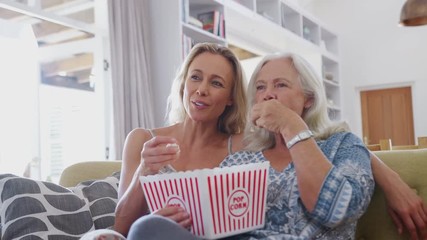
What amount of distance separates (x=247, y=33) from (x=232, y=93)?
3.79 metres

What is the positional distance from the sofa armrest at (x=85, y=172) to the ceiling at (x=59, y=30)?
141cm

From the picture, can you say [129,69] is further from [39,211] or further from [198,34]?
[39,211]

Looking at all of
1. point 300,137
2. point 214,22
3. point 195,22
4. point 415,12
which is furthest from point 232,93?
point 214,22

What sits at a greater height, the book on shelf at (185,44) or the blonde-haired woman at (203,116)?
the book on shelf at (185,44)

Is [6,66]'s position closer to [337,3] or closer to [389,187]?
[389,187]

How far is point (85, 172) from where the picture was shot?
205 centimetres

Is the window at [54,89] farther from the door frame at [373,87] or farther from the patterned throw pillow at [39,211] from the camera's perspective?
the door frame at [373,87]

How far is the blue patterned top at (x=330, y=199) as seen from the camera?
1242 mm

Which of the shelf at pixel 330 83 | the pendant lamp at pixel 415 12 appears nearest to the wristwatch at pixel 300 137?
the pendant lamp at pixel 415 12

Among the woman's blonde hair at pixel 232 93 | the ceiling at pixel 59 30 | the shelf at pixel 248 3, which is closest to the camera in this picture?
the woman's blonde hair at pixel 232 93

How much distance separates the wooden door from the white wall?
92 millimetres

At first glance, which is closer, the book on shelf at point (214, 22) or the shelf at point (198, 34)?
the shelf at point (198, 34)

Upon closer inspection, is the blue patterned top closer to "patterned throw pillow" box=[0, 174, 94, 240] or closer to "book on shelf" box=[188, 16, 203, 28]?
"patterned throw pillow" box=[0, 174, 94, 240]

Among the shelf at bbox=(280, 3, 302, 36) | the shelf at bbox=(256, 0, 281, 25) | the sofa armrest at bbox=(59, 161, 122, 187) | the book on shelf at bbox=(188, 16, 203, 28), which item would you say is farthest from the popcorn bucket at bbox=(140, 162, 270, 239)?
the shelf at bbox=(280, 3, 302, 36)
